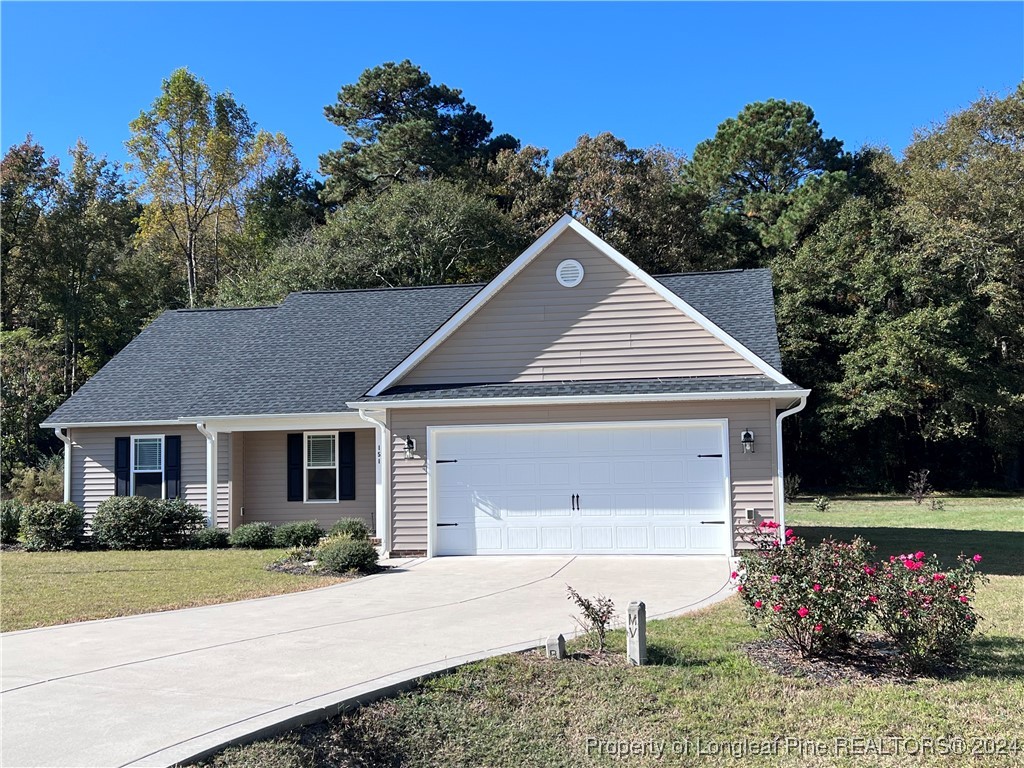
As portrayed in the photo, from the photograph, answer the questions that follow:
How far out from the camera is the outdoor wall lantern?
1366 centimetres

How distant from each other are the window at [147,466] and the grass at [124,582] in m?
2.45

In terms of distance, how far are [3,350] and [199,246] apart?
14.3 meters

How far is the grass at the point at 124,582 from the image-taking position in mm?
9898

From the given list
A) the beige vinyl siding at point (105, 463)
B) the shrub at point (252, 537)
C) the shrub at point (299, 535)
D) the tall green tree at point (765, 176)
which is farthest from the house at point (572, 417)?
the tall green tree at point (765, 176)

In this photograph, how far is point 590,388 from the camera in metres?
14.4

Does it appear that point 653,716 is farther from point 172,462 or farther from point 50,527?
point 172,462

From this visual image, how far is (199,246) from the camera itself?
42.8m

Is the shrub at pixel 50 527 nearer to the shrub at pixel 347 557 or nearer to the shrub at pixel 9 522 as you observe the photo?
the shrub at pixel 9 522

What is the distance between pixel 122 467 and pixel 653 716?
1578cm

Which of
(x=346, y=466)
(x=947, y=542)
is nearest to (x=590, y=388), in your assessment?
(x=346, y=466)

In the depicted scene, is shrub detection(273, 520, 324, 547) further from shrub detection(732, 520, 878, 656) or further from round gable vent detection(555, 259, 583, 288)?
shrub detection(732, 520, 878, 656)

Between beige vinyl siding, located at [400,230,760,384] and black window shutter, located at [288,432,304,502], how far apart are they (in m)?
4.30

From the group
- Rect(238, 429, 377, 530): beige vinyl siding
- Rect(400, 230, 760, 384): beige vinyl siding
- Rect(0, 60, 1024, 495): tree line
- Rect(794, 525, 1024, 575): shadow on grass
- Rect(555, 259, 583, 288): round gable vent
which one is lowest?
Rect(794, 525, 1024, 575): shadow on grass

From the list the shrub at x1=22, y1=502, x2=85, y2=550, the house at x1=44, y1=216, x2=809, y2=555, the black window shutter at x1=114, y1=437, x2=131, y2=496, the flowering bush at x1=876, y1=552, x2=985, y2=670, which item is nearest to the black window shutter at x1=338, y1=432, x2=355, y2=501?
the house at x1=44, y1=216, x2=809, y2=555
